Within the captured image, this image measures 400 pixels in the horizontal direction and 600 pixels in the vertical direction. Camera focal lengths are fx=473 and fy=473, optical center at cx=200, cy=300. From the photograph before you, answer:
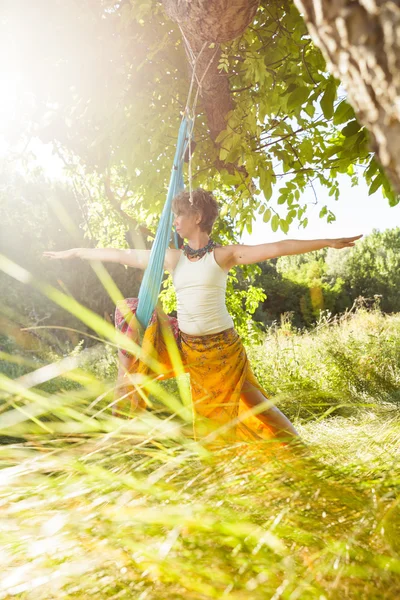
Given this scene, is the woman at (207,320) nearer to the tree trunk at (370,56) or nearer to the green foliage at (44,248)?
the tree trunk at (370,56)

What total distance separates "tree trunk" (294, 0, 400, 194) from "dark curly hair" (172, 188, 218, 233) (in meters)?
1.71

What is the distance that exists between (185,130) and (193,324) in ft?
3.49

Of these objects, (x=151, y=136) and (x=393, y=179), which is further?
(x=151, y=136)

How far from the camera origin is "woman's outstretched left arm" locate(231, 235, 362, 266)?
2.07 meters

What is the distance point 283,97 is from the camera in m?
2.73

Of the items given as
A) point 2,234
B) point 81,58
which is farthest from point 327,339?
point 2,234

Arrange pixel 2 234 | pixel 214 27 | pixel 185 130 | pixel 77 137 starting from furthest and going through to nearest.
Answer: pixel 2 234 < pixel 77 137 < pixel 185 130 < pixel 214 27

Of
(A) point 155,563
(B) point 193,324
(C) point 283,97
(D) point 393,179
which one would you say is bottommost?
(A) point 155,563

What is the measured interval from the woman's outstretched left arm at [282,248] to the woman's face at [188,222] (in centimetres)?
23

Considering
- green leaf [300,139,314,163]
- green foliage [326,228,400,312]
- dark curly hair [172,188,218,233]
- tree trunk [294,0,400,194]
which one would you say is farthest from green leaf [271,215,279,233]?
green foliage [326,228,400,312]

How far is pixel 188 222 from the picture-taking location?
237 centimetres

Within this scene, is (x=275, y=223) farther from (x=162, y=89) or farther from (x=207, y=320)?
(x=207, y=320)

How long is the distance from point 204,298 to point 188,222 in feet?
1.30

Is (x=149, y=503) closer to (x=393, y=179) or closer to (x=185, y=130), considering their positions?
(x=393, y=179)
